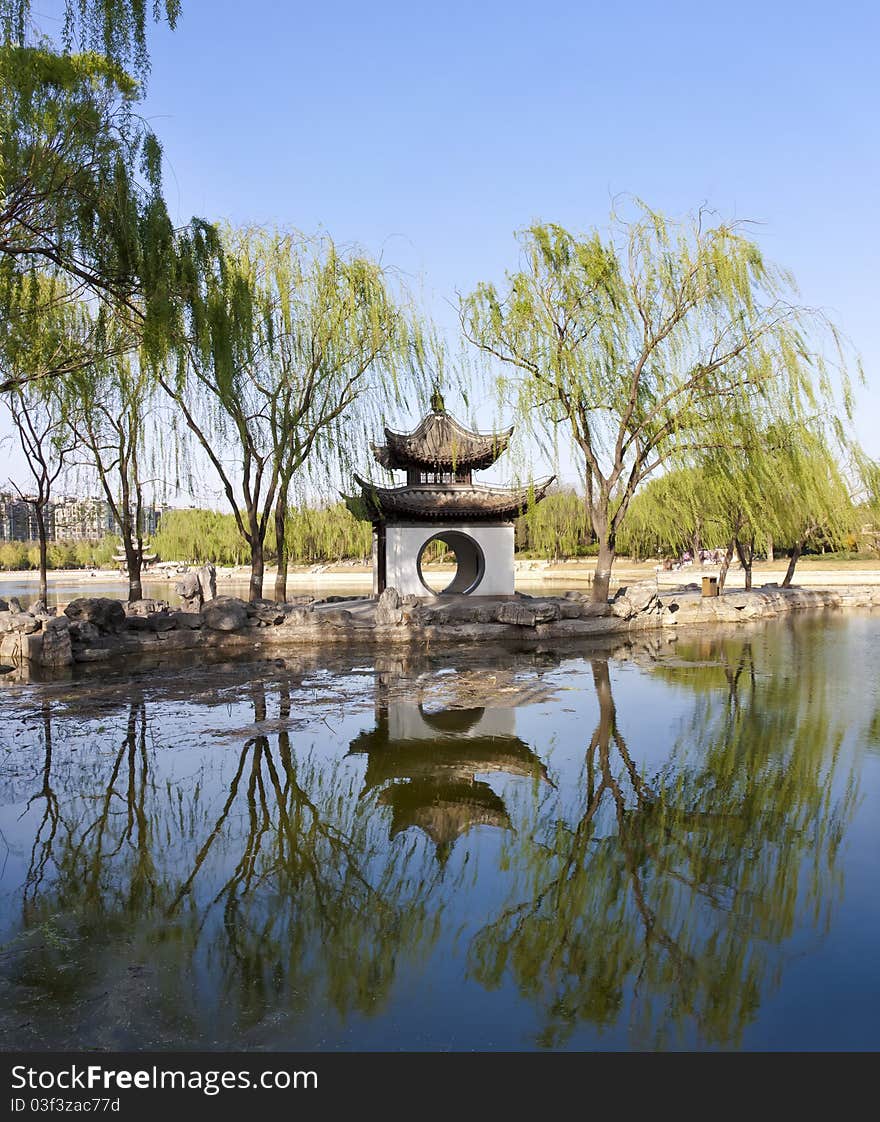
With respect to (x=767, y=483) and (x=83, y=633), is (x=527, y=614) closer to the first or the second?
(x=767, y=483)

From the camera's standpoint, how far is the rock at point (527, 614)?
44.4 ft

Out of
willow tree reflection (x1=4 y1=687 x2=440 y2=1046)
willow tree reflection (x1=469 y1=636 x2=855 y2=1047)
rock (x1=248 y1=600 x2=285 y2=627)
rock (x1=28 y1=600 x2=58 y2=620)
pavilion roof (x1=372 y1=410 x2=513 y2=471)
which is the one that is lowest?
willow tree reflection (x1=469 y1=636 x2=855 y2=1047)

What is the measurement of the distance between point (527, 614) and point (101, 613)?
22.7ft

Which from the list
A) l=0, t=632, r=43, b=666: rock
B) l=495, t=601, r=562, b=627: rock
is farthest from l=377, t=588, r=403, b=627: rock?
l=0, t=632, r=43, b=666: rock

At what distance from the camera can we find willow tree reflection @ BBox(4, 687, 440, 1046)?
8.74 feet

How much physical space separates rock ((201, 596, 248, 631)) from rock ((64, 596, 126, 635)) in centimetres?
131

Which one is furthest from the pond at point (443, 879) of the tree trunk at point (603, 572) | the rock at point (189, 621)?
the tree trunk at point (603, 572)

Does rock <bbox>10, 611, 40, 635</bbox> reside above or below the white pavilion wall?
below

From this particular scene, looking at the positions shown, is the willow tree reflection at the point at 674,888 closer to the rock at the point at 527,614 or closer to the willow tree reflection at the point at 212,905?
the willow tree reflection at the point at 212,905

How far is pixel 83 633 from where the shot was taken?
1170cm

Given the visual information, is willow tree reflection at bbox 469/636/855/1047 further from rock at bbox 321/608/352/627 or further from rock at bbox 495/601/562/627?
rock at bbox 321/608/352/627

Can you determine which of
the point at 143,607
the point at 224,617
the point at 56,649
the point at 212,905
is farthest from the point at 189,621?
the point at 212,905

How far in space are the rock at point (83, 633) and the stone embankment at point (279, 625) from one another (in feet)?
0.05
